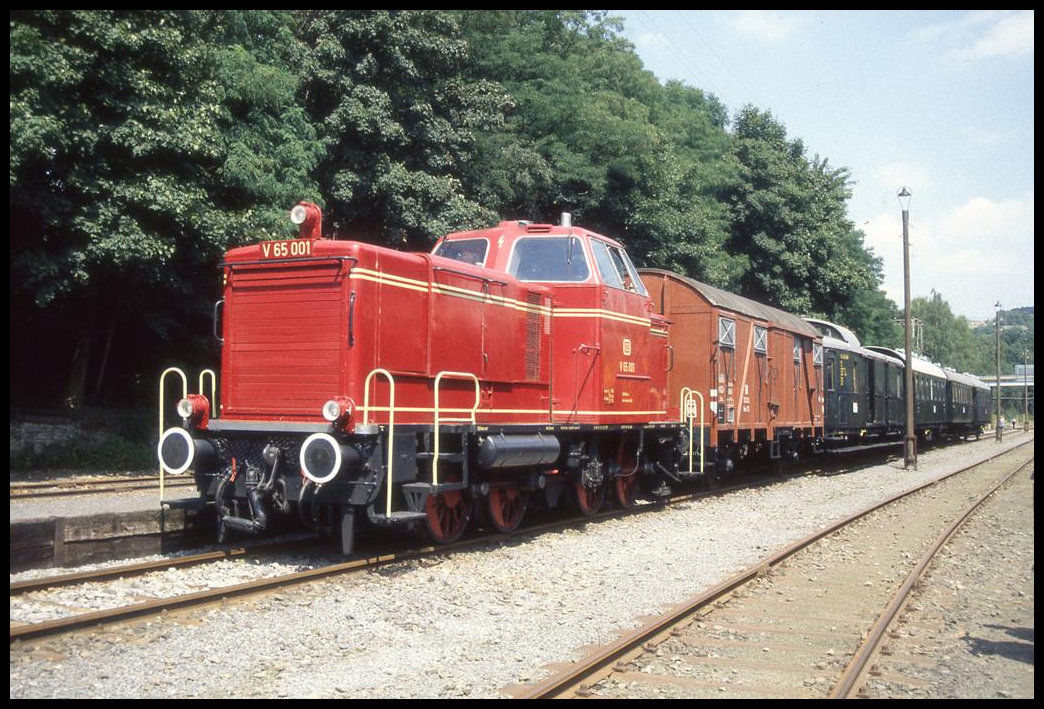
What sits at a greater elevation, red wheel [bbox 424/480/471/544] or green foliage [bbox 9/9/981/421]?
green foliage [bbox 9/9/981/421]

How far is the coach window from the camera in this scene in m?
10.9

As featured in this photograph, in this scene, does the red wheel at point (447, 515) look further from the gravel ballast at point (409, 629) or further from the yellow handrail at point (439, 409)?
the yellow handrail at point (439, 409)

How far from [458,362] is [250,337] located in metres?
2.07

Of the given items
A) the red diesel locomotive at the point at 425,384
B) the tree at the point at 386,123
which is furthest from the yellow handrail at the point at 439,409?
the tree at the point at 386,123

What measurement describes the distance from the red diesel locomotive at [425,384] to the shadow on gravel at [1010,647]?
4.38m

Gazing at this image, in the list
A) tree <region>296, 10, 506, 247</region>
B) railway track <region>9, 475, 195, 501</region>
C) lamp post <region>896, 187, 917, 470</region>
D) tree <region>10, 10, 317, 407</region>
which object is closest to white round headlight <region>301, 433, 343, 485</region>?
railway track <region>9, 475, 195, 501</region>

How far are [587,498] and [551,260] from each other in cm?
316

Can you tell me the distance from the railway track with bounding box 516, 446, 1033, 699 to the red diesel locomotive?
104 inches

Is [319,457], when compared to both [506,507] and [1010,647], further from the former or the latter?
[1010,647]

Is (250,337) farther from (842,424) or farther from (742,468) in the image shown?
(842,424)

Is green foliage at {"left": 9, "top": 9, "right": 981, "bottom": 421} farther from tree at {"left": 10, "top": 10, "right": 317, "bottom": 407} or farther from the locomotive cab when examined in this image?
the locomotive cab

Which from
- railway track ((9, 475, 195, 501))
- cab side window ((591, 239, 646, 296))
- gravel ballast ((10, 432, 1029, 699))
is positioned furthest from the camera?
railway track ((9, 475, 195, 501))

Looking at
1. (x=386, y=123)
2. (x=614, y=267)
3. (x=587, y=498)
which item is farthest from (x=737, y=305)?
(x=386, y=123)

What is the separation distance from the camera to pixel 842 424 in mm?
23750
